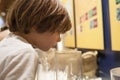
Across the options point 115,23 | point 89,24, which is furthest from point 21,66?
point 89,24

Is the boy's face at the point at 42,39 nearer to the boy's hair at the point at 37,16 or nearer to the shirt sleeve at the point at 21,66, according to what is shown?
the boy's hair at the point at 37,16

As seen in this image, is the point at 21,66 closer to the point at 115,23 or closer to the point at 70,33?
the point at 115,23

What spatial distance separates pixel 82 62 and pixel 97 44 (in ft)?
0.47

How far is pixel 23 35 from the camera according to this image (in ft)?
2.49

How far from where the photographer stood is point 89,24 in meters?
1.38

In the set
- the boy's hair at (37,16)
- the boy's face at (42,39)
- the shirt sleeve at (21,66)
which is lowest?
the shirt sleeve at (21,66)

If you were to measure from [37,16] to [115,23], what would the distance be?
50cm

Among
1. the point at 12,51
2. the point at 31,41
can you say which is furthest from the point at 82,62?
the point at 12,51

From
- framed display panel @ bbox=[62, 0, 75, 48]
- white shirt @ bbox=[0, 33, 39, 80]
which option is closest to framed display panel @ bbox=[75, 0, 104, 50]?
framed display panel @ bbox=[62, 0, 75, 48]

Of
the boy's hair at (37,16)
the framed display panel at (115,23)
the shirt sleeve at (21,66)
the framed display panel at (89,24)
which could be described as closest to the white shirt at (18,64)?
the shirt sleeve at (21,66)

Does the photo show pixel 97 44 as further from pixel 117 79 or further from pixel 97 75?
pixel 117 79

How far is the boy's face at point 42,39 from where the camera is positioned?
77 cm

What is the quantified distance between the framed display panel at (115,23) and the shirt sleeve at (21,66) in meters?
0.62

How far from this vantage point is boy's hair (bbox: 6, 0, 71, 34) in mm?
729
